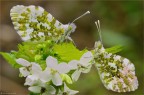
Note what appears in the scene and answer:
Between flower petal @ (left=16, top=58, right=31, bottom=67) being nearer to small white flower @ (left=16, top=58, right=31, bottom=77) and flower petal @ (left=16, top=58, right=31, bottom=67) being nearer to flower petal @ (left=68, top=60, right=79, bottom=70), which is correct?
small white flower @ (left=16, top=58, right=31, bottom=77)

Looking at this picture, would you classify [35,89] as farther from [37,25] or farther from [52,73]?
[37,25]

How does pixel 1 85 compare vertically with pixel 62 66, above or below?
above

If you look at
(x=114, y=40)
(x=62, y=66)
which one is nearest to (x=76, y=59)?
(x=62, y=66)

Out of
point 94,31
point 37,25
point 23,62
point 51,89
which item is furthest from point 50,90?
point 94,31

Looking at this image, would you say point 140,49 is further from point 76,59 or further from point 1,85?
point 76,59

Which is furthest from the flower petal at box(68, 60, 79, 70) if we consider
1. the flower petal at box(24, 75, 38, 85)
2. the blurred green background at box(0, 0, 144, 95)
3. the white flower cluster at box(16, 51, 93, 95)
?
the blurred green background at box(0, 0, 144, 95)

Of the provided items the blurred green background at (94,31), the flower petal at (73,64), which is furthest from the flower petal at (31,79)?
the blurred green background at (94,31)

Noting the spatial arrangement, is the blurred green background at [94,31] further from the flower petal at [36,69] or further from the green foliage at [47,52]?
the flower petal at [36,69]

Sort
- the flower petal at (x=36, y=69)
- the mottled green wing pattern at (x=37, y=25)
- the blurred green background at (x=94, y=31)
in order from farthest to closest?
1. the blurred green background at (x=94, y=31)
2. the mottled green wing pattern at (x=37, y=25)
3. the flower petal at (x=36, y=69)
